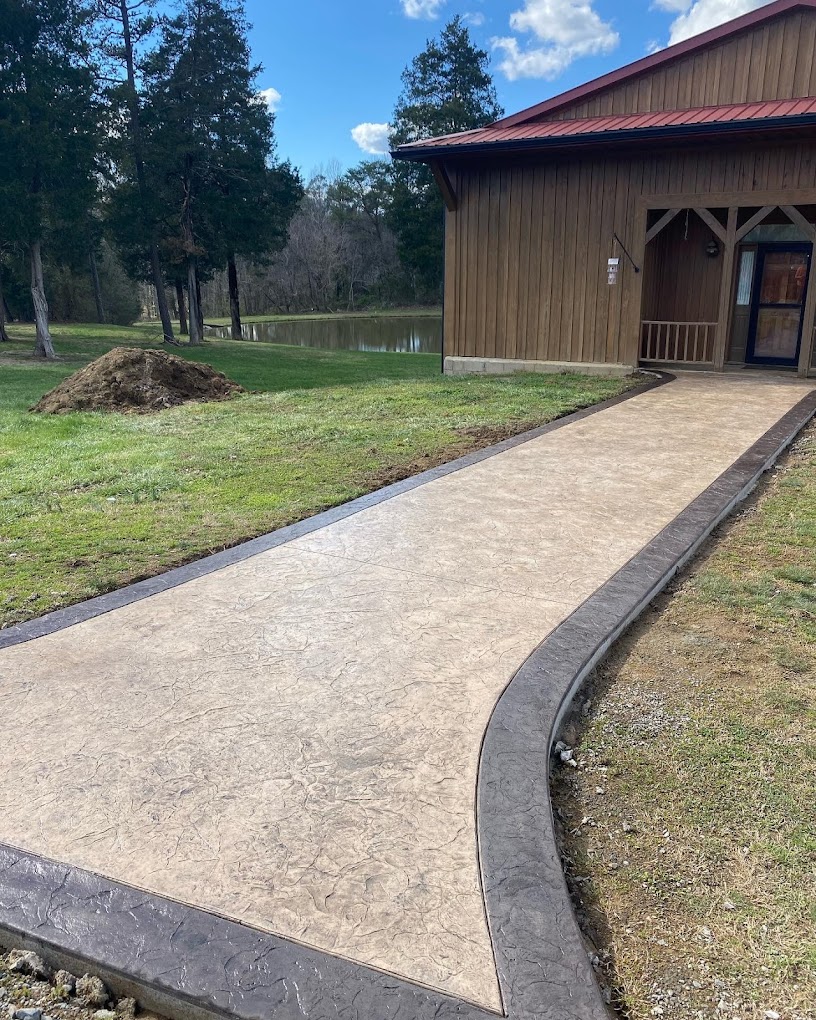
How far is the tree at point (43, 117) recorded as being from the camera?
Answer: 597 inches

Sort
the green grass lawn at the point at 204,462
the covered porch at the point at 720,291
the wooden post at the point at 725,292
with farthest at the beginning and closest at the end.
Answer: the covered porch at the point at 720,291 < the wooden post at the point at 725,292 < the green grass lawn at the point at 204,462

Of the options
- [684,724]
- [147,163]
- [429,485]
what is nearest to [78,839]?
[684,724]

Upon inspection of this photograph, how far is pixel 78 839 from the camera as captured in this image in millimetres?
2020

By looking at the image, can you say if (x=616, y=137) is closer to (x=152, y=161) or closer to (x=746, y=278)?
(x=746, y=278)

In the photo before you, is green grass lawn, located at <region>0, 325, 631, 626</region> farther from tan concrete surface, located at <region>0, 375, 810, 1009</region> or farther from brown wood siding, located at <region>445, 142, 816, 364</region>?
brown wood siding, located at <region>445, 142, 816, 364</region>

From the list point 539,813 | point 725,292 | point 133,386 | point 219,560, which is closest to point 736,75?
point 725,292

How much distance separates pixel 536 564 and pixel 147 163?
2250cm

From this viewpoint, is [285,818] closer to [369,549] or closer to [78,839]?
[78,839]

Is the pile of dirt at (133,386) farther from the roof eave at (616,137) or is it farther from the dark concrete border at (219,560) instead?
the dark concrete border at (219,560)

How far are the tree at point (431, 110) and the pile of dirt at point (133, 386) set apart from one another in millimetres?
30699

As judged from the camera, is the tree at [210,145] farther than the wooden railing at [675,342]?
Yes

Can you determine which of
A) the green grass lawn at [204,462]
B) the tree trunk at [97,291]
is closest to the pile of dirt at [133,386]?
the green grass lawn at [204,462]

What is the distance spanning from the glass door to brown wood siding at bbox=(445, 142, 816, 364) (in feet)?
2.30

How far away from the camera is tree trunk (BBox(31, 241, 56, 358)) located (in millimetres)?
17000
